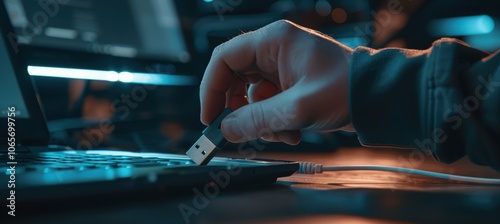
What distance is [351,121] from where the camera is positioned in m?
0.44

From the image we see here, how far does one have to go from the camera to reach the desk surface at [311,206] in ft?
1.13

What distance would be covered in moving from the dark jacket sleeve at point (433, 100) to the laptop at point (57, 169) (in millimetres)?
138

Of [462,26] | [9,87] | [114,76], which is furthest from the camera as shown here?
[462,26]

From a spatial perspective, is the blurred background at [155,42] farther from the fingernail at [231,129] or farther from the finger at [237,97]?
the fingernail at [231,129]

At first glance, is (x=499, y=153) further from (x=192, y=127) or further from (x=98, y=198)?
(x=192, y=127)

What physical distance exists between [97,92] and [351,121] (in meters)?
0.97

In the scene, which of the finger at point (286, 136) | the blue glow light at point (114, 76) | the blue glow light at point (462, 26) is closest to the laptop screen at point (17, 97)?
the blue glow light at point (114, 76)

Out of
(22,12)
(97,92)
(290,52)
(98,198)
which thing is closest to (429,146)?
(290,52)

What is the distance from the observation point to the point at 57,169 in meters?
0.37

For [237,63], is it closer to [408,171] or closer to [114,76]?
[408,171]

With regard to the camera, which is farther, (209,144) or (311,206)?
(209,144)

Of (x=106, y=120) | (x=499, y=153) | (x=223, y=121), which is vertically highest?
(x=106, y=120)

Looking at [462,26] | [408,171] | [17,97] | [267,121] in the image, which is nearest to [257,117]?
[267,121]

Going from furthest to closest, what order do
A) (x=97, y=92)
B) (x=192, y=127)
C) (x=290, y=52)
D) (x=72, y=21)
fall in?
(x=192, y=127) → (x=97, y=92) → (x=72, y=21) → (x=290, y=52)
